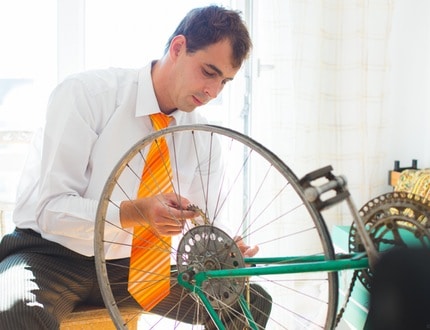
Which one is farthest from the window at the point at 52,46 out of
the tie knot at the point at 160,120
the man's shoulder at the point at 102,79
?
the tie knot at the point at 160,120

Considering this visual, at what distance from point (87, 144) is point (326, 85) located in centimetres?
150

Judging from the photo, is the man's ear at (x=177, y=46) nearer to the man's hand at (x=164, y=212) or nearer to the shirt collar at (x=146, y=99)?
the shirt collar at (x=146, y=99)

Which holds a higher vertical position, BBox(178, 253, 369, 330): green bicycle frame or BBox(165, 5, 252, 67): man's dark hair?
BBox(165, 5, 252, 67): man's dark hair

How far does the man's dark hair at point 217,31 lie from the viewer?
1.45m

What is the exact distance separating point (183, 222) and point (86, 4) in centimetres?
167

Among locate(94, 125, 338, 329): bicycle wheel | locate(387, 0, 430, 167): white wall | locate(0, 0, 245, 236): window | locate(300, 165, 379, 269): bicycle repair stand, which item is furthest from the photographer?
locate(387, 0, 430, 167): white wall

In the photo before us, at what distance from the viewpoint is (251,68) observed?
104 inches

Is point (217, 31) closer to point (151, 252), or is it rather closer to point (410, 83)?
point (151, 252)

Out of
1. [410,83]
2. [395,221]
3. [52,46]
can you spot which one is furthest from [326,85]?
[395,221]

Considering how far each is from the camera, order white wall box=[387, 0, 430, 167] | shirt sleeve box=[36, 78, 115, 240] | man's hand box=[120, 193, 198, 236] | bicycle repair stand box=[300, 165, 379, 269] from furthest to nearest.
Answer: white wall box=[387, 0, 430, 167] < shirt sleeve box=[36, 78, 115, 240] < man's hand box=[120, 193, 198, 236] < bicycle repair stand box=[300, 165, 379, 269]

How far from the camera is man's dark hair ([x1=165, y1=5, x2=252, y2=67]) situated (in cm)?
145

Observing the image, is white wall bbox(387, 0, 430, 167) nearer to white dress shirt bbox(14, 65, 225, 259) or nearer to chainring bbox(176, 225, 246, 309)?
white dress shirt bbox(14, 65, 225, 259)

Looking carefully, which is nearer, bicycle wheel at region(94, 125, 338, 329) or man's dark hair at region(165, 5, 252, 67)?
bicycle wheel at region(94, 125, 338, 329)

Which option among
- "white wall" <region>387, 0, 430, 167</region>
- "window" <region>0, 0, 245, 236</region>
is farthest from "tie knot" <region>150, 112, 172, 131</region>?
"white wall" <region>387, 0, 430, 167</region>
